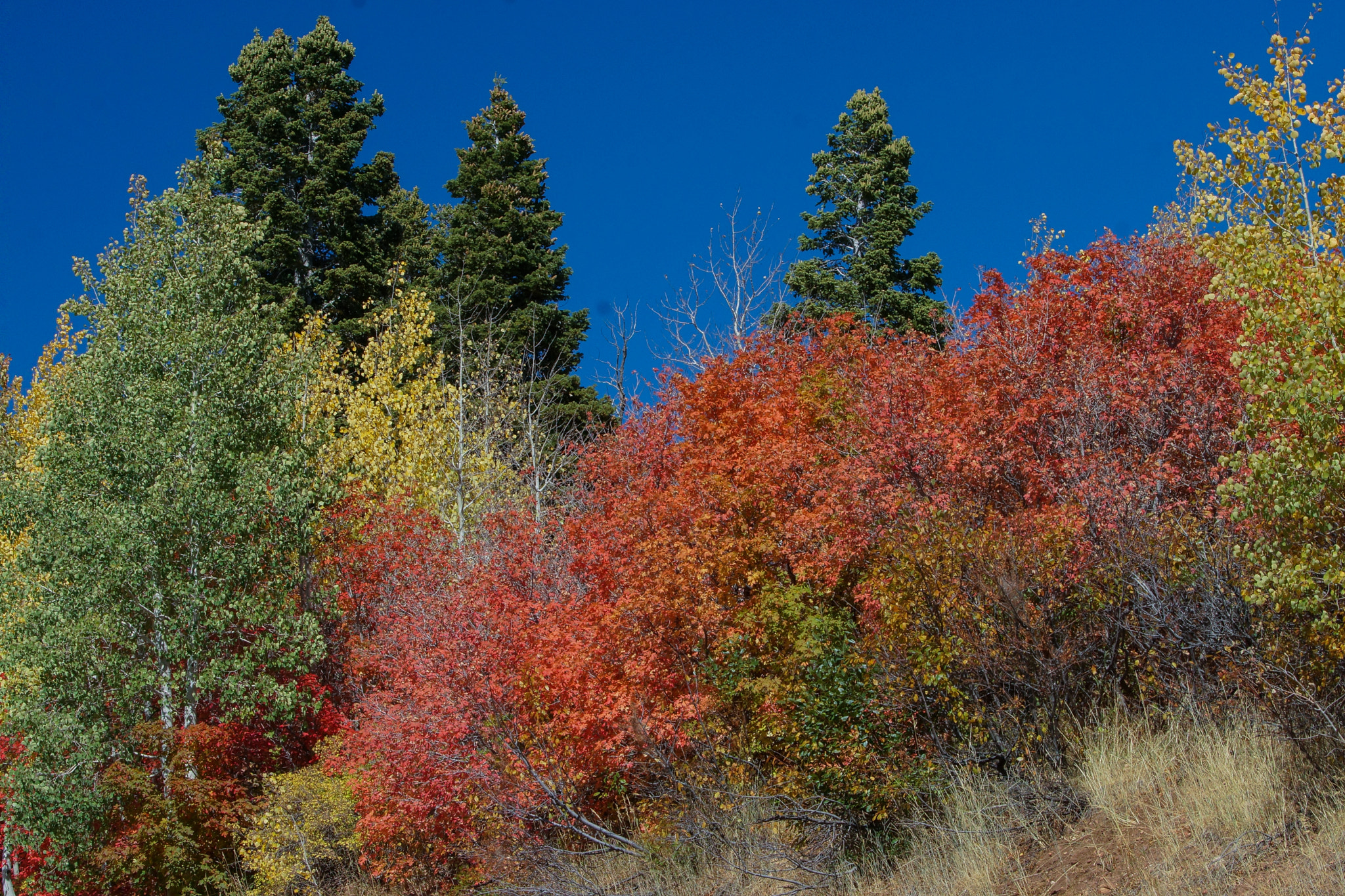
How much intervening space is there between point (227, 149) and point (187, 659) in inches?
1081

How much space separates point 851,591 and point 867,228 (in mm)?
20883

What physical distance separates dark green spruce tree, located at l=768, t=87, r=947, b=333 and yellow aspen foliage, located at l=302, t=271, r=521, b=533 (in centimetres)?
1000

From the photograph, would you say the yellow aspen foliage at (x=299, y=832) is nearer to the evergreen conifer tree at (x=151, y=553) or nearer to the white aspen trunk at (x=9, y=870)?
the evergreen conifer tree at (x=151, y=553)

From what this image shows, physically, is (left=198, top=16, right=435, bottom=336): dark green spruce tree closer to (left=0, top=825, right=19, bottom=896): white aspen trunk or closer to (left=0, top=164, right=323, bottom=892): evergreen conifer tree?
(left=0, top=164, right=323, bottom=892): evergreen conifer tree

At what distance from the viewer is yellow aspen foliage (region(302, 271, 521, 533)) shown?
22.5 metres

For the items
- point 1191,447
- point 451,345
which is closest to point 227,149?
point 451,345

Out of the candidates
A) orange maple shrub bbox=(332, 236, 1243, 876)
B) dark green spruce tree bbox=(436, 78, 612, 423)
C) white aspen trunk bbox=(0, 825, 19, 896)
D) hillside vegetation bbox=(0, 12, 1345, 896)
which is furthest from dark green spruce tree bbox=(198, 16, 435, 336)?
orange maple shrub bbox=(332, 236, 1243, 876)

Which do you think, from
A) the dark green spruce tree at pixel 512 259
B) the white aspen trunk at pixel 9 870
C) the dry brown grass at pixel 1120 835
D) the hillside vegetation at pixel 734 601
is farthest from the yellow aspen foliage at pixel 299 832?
the dark green spruce tree at pixel 512 259

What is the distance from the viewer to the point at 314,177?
3762cm

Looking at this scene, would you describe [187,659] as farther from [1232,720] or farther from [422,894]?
[1232,720]

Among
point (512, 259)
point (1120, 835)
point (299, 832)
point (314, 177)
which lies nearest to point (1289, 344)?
point (1120, 835)

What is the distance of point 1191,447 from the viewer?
10.9m

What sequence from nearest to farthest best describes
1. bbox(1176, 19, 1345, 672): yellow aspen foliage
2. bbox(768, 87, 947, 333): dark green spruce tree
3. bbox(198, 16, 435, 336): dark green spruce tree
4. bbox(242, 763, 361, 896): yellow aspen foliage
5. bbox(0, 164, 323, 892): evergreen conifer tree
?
1. bbox(1176, 19, 1345, 672): yellow aspen foliage
2. bbox(242, 763, 361, 896): yellow aspen foliage
3. bbox(0, 164, 323, 892): evergreen conifer tree
4. bbox(768, 87, 947, 333): dark green spruce tree
5. bbox(198, 16, 435, 336): dark green spruce tree

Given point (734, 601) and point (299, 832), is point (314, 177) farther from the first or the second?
point (734, 601)
